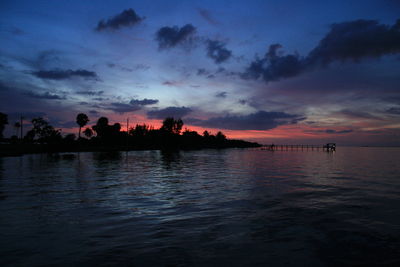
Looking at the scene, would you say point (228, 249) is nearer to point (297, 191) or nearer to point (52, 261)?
point (52, 261)

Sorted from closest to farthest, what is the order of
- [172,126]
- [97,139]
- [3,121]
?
[3,121], [97,139], [172,126]

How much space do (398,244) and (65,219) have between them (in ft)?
45.2

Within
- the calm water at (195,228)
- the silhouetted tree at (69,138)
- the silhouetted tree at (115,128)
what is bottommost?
the calm water at (195,228)

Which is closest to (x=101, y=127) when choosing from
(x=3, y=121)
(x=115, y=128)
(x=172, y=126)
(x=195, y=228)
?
(x=115, y=128)

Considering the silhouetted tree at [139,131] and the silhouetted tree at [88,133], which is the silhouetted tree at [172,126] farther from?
the silhouetted tree at [88,133]

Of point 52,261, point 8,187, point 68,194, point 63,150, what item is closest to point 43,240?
point 52,261

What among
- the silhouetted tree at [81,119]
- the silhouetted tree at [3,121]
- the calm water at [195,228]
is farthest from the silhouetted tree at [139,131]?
the calm water at [195,228]

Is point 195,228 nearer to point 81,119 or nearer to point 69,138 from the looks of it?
point 69,138

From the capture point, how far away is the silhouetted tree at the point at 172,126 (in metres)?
174

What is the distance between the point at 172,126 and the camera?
176 metres

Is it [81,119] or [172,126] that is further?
[172,126]

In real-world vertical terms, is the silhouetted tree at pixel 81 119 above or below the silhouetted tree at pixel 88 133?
above

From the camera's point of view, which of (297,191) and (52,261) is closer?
(52,261)

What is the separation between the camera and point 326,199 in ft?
56.9
